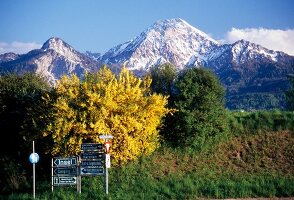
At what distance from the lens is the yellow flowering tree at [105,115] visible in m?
26.1

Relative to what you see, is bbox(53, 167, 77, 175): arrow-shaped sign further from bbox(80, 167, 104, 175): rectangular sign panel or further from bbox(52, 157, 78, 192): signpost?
bbox(80, 167, 104, 175): rectangular sign panel

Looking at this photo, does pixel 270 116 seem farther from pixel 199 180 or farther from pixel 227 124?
pixel 199 180

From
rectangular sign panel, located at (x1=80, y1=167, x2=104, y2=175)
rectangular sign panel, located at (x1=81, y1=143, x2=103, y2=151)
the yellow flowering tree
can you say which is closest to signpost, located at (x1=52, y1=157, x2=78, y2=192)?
rectangular sign panel, located at (x1=80, y1=167, x2=104, y2=175)

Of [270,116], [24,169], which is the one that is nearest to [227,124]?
[270,116]

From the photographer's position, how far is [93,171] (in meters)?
24.8

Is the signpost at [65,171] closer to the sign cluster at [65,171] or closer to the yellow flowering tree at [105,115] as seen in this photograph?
the sign cluster at [65,171]

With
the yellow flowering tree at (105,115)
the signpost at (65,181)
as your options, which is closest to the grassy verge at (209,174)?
the signpost at (65,181)

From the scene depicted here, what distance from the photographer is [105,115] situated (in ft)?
87.2

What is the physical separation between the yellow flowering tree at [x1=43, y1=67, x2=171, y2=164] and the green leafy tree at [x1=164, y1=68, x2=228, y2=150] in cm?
243

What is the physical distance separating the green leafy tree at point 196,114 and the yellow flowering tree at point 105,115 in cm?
243

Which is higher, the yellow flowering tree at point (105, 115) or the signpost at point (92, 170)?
the yellow flowering tree at point (105, 115)

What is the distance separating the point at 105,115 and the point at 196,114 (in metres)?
7.73

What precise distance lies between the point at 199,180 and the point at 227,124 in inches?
347

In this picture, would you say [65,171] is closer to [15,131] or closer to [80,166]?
[80,166]
